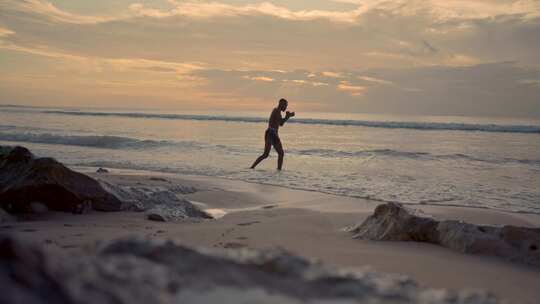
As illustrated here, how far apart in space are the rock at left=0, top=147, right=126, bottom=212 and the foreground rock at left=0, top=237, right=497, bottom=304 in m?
3.91

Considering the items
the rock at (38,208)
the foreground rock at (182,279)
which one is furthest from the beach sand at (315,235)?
the foreground rock at (182,279)

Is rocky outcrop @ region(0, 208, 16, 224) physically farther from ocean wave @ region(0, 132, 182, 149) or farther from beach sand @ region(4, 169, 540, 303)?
ocean wave @ region(0, 132, 182, 149)

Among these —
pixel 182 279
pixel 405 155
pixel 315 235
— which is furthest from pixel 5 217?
pixel 405 155

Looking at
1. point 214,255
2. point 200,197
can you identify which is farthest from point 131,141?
point 214,255

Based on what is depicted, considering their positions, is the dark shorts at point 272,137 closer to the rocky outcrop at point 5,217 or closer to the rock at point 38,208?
the rock at point 38,208

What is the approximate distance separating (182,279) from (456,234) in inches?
126

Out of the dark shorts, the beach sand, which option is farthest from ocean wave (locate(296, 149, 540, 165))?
the beach sand

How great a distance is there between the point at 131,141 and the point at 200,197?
13921mm

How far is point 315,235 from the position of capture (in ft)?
13.7

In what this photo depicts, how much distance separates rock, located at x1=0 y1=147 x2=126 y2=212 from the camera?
4.32 m

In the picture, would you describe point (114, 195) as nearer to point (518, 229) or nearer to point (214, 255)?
point (518, 229)

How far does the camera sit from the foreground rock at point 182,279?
0.71 metres

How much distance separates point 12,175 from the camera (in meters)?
4.48

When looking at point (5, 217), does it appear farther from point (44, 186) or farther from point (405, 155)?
point (405, 155)
